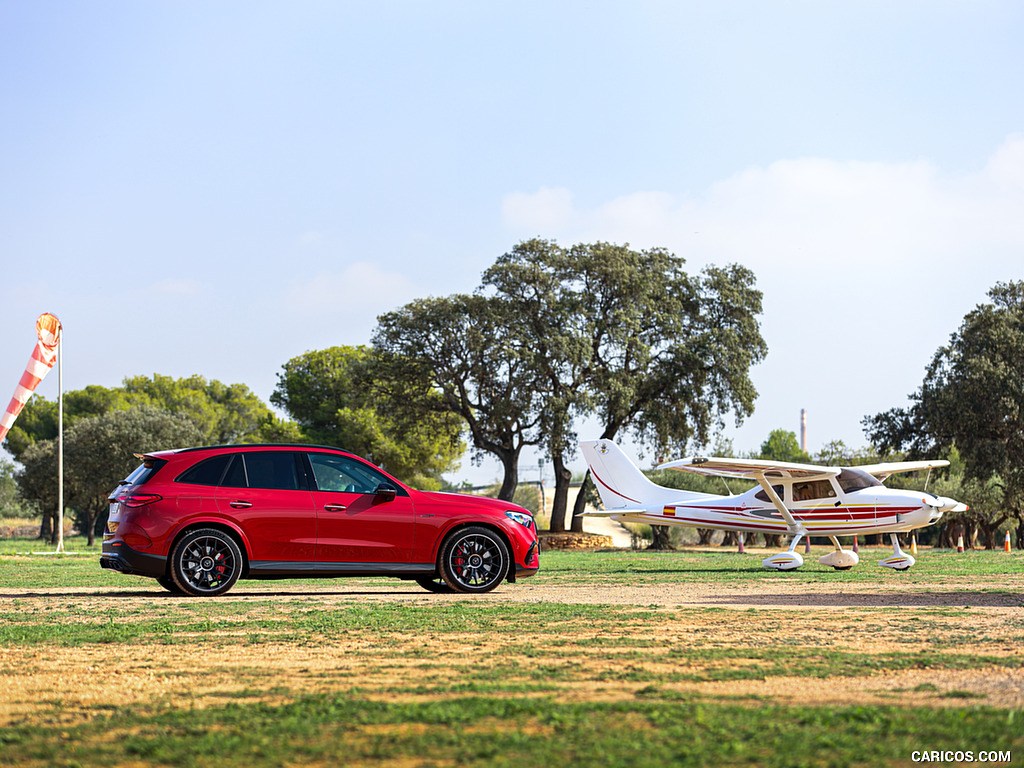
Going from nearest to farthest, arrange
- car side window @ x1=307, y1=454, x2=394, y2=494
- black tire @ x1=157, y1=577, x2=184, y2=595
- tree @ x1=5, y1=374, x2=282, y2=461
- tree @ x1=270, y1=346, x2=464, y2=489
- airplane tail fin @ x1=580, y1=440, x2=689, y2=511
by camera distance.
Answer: black tire @ x1=157, y1=577, x2=184, y2=595 → car side window @ x1=307, y1=454, x2=394, y2=494 → airplane tail fin @ x1=580, y1=440, x2=689, y2=511 → tree @ x1=270, y1=346, x2=464, y2=489 → tree @ x1=5, y1=374, x2=282, y2=461

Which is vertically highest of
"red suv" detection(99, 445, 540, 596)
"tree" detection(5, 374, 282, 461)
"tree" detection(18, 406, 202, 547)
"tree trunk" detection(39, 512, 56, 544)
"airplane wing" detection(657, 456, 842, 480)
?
"tree" detection(5, 374, 282, 461)

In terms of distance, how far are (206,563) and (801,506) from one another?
13.7m

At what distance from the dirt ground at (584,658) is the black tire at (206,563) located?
10.4 inches

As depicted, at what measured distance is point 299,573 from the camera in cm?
1174

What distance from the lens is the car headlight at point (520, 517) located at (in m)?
12.5

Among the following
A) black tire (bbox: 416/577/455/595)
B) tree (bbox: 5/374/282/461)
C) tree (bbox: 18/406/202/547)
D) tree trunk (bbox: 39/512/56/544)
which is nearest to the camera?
black tire (bbox: 416/577/455/595)

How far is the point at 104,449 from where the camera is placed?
56.6 meters

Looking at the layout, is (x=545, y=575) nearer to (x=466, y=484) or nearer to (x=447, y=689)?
(x=447, y=689)

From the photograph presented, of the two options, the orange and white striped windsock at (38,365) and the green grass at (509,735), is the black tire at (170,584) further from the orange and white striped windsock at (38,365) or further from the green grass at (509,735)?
the orange and white striped windsock at (38,365)

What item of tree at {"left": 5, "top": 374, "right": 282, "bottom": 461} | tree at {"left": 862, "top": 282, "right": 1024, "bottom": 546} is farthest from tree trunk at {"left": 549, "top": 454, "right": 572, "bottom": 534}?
tree at {"left": 5, "top": 374, "right": 282, "bottom": 461}

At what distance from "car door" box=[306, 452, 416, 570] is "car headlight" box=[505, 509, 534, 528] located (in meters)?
1.16

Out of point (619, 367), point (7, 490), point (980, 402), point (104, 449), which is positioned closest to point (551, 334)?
point (619, 367)

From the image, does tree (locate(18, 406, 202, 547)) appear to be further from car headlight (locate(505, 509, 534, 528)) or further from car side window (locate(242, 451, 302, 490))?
car headlight (locate(505, 509, 534, 528))

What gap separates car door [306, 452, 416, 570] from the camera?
465 inches
